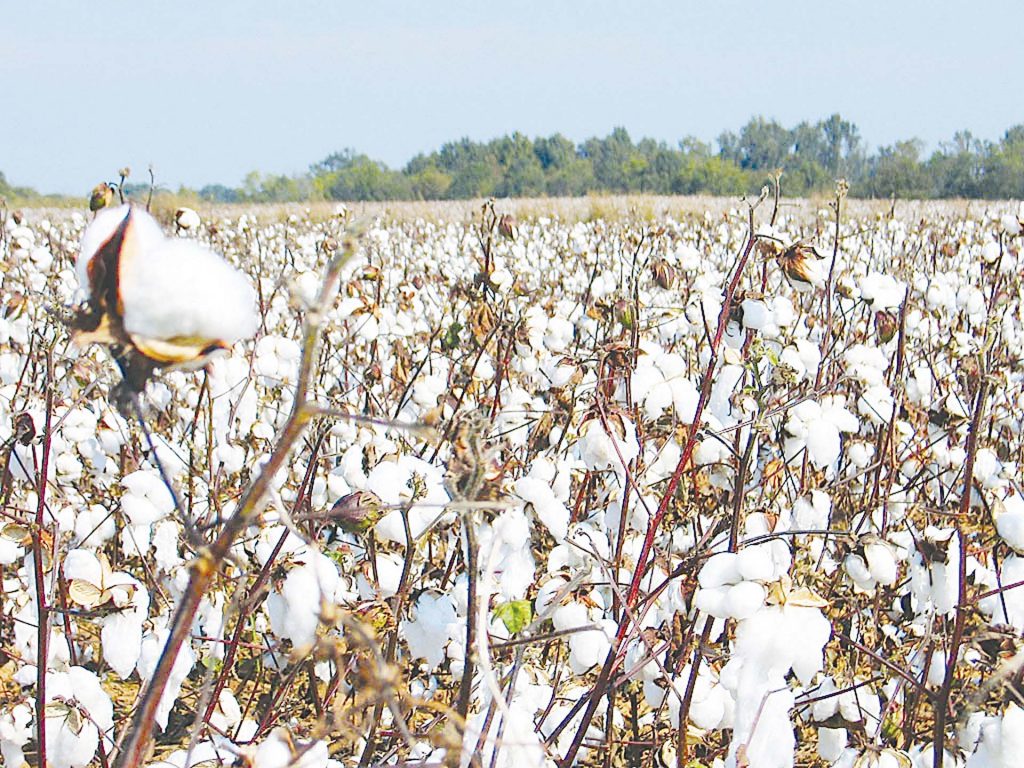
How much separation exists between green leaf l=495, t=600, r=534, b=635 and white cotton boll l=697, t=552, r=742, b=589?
24cm

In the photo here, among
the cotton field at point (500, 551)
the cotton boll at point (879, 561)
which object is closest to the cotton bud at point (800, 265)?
the cotton field at point (500, 551)

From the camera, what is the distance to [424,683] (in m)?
1.98

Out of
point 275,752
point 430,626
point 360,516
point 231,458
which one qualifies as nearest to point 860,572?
point 430,626

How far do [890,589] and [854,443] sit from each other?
537 mm

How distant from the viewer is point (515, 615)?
1188 mm

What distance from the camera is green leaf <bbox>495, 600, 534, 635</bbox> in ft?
3.86

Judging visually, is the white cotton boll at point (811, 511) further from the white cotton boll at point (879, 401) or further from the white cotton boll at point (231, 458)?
the white cotton boll at point (231, 458)

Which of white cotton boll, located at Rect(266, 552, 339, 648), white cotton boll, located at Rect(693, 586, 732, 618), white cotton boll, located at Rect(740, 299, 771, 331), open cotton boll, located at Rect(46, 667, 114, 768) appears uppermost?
white cotton boll, located at Rect(740, 299, 771, 331)

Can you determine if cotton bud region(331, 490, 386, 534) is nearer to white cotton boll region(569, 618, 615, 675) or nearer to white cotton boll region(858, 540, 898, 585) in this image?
white cotton boll region(569, 618, 615, 675)

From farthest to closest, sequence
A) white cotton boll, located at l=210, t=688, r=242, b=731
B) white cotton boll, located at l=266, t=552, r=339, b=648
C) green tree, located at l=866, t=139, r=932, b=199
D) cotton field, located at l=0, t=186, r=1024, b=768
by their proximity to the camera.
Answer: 1. green tree, located at l=866, t=139, r=932, b=199
2. white cotton boll, located at l=210, t=688, r=242, b=731
3. white cotton boll, located at l=266, t=552, r=339, b=648
4. cotton field, located at l=0, t=186, r=1024, b=768

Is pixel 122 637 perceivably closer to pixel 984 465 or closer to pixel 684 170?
pixel 984 465

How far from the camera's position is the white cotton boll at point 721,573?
1053mm

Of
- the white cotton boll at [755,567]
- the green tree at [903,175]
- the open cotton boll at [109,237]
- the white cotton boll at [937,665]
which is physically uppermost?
the green tree at [903,175]

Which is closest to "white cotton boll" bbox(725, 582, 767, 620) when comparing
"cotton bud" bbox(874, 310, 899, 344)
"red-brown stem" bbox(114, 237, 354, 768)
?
"red-brown stem" bbox(114, 237, 354, 768)
